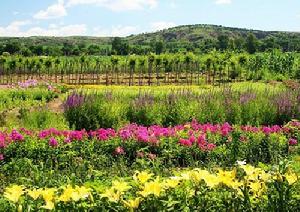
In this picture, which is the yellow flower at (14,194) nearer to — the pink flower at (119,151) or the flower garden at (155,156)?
the flower garden at (155,156)

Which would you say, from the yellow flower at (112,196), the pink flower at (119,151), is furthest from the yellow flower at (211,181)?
the pink flower at (119,151)

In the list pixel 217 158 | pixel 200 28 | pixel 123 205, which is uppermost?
pixel 200 28

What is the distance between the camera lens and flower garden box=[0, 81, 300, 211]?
362 cm

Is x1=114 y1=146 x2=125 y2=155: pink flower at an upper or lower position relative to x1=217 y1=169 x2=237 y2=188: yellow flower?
lower

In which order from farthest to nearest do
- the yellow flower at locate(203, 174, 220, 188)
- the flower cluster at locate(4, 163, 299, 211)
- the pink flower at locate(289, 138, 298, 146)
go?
the pink flower at locate(289, 138, 298, 146) → the yellow flower at locate(203, 174, 220, 188) → the flower cluster at locate(4, 163, 299, 211)

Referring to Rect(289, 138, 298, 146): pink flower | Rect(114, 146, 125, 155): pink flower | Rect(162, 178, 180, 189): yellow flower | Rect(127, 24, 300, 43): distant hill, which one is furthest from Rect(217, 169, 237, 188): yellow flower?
Rect(127, 24, 300, 43): distant hill

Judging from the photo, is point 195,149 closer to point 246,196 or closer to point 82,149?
point 82,149

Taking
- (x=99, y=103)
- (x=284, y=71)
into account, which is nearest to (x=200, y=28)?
(x=284, y=71)

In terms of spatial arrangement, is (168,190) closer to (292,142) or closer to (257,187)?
(257,187)

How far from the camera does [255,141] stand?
8.91 meters

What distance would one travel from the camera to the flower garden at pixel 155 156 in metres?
3.62

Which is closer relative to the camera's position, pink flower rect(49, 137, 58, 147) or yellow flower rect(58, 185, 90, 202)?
yellow flower rect(58, 185, 90, 202)

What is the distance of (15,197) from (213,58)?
116 ft

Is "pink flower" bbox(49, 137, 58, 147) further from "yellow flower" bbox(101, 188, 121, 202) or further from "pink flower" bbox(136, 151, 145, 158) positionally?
"yellow flower" bbox(101, 188, 121, 202)
